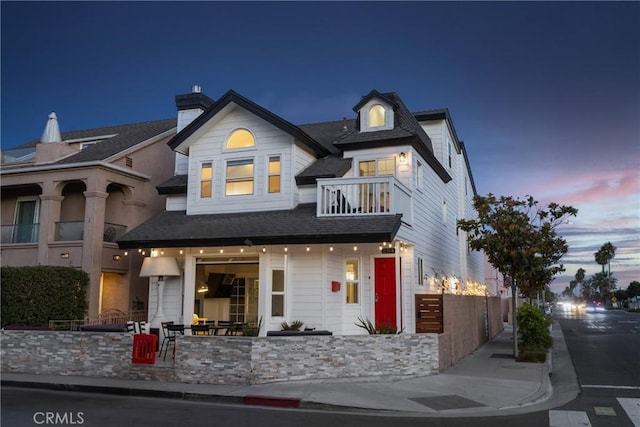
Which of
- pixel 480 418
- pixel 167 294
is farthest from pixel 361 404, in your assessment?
pixel 167 294

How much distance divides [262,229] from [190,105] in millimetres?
8073

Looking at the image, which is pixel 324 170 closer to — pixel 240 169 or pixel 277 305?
pixel 240 169

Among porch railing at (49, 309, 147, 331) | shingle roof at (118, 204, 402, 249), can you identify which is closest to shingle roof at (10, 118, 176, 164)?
shingle roof at (118, 204, 402, 249)

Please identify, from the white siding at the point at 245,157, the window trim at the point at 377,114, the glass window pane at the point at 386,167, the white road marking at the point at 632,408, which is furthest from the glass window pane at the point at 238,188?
the white road marking at the point at 632,408

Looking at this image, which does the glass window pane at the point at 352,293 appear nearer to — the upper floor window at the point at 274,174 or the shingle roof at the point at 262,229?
the shingle roof at the point at 262,229

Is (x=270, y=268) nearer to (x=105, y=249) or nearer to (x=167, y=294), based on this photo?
(x=167, y=294)

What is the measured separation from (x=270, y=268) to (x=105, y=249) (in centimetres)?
766

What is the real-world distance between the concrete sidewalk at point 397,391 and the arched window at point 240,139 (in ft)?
25.3

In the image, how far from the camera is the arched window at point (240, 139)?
656 inches

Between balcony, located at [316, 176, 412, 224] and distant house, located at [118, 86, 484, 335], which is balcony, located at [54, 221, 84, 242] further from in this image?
balcony, located at [316, 176, 412, 224]

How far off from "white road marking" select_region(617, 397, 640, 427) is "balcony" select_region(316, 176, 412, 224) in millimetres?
6620

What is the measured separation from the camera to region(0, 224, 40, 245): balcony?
20.6 metres

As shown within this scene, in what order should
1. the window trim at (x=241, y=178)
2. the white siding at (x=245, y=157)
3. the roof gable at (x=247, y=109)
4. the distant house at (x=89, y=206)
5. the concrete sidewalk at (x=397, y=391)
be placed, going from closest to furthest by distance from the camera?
the concrete sidewalk at (x=397, y=391), the roof gable at (x=247, y=109), the white siding at (x=245, y=157), the window trim at (x=241, y=178), the distant house at (x=89, y=206)

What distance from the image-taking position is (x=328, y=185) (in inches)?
590
